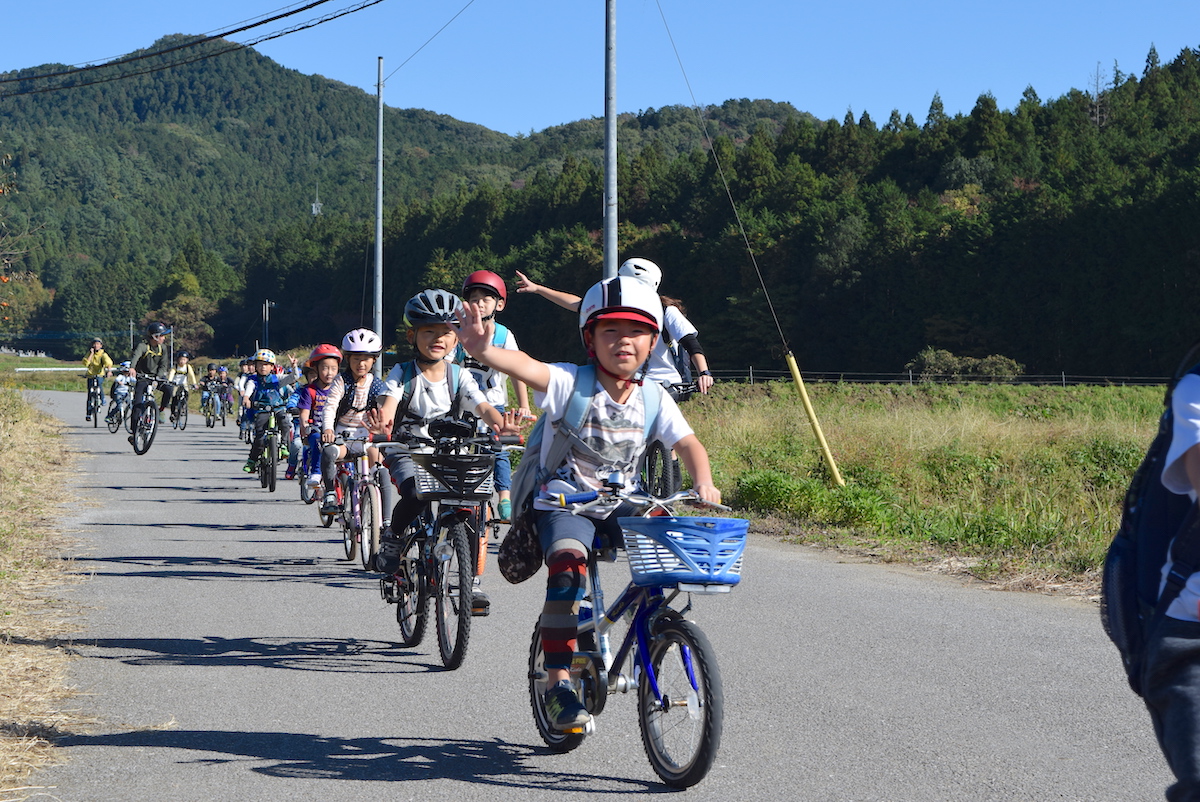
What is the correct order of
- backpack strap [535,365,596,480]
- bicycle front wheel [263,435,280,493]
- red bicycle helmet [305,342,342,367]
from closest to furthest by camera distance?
1. backpack strap [535,365,596,480]
2. red bicycle helmet [305,342,342,367]
3. bicycle front wheel [263,435,280,493]

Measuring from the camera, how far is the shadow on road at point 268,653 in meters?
6.05

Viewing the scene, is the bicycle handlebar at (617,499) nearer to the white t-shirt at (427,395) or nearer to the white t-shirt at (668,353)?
the white t-shirt at (427,395)

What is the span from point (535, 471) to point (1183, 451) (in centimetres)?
259

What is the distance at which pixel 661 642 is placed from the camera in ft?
13.5

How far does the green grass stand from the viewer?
9.52 metres

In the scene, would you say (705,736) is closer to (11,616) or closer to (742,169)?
(11,616)

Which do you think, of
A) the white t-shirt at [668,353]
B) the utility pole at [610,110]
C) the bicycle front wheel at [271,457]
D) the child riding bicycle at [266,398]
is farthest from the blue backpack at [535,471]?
the utility pole at [610,110]

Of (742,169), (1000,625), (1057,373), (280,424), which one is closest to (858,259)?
(1057,373)

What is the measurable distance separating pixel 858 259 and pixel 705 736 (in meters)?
79.2

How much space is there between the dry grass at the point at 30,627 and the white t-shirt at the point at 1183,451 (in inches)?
138

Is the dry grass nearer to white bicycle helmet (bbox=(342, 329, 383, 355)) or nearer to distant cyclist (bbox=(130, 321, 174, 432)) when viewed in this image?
white bicycle helmet (bbox=(342, 329, 383, 355))

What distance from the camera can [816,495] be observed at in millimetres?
11695

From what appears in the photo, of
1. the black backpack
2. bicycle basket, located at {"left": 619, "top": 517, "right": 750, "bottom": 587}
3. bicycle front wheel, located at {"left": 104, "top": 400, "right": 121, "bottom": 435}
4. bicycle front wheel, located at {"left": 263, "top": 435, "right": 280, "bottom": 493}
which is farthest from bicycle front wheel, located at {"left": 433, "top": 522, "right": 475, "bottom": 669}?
bicycle front wheel, located at {"left": 104, "top": 400, "right": 121, "bottom": 435}

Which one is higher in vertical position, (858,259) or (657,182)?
(657,182)
